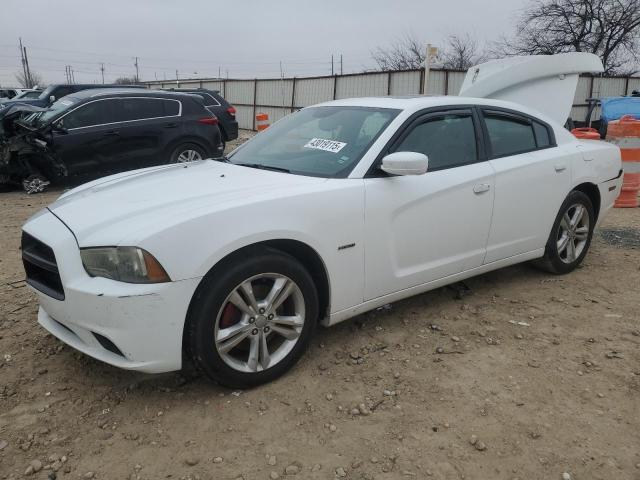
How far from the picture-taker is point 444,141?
3.61m

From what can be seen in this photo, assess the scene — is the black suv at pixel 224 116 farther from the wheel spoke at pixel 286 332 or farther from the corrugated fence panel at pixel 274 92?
the wheel spoke at pixel 286 332

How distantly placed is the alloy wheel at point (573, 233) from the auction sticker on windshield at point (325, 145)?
88.0 inches

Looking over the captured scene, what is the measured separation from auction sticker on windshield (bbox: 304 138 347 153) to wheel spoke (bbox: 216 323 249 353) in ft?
4.26

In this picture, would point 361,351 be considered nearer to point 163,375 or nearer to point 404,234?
point 404,234

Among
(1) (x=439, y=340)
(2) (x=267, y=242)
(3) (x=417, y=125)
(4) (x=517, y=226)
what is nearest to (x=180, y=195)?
(2) (x=267, y=242)

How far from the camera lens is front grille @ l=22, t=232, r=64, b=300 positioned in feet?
8.57

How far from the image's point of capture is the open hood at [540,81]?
5637 mm

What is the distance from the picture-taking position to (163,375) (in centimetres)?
296

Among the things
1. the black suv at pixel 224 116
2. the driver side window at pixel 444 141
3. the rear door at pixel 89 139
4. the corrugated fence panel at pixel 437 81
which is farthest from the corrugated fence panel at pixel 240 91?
the driver side window at pixel 444 141

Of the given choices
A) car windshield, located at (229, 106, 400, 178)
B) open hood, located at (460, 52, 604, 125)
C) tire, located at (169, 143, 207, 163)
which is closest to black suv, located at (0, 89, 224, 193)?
tire, located at (169, 143, 207, 163)

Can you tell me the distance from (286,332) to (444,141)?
1.76 metres

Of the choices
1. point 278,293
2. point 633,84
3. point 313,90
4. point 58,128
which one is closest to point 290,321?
point 278,293

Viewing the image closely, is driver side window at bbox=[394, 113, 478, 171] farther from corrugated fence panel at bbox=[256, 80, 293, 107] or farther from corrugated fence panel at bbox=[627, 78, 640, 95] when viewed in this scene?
corrugated fence panel at bbox=[627, 78, 640, 95]

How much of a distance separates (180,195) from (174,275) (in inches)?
22.9
